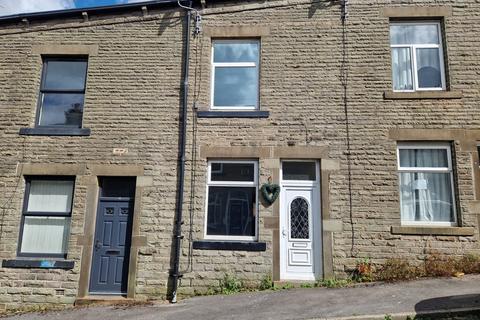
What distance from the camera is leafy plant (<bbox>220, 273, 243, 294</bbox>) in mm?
8609

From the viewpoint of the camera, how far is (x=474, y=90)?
30.1 feet

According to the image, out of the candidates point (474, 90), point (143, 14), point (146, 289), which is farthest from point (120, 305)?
point (474, 90)

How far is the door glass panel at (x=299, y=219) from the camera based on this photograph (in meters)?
9.01

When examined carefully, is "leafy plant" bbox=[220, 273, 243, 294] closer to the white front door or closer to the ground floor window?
the white front door

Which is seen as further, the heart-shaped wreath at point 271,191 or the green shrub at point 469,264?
the heart-shaped wreath at point 271,191

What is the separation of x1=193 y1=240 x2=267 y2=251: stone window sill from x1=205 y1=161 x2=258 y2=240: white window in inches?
8.2

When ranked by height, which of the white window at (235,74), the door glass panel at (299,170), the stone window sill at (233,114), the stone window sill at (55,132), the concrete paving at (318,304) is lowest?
the concrete paving at (318,304)

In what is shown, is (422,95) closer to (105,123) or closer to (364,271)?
(364,271)

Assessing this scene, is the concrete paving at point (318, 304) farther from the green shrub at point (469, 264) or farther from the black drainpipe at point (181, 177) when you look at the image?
the black drainpipe at point (181, 177)

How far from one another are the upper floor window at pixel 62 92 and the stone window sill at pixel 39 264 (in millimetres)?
3122

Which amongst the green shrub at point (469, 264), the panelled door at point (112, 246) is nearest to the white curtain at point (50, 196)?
the panelled door at point (112, 246)

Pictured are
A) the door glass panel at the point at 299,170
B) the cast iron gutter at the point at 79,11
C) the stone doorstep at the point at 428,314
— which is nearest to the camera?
the stone doorstep at the point at 428,314

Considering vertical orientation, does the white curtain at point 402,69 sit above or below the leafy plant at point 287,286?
above

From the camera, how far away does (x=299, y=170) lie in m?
9.35
